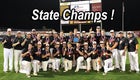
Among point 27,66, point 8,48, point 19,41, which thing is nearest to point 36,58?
point 27,66

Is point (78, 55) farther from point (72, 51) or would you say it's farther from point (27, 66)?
point (27, 66)

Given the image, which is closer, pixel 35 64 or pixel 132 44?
pixel 35 64

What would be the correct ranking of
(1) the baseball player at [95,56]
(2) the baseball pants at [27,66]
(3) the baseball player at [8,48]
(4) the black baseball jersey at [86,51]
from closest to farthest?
(2) the baseball pants at [27,66] → (3) the baseball player at [8,48] → (1) the baseball player at [95,56] → (4) the black baseball jersey at [86,51]

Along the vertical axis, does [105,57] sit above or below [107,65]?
above

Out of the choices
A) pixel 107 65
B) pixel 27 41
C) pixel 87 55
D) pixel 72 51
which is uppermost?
pixel 27 41

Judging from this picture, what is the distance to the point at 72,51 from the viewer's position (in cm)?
1747

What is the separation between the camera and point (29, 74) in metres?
16.0

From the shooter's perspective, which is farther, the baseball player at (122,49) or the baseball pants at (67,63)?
the baseball pants at (67,63)

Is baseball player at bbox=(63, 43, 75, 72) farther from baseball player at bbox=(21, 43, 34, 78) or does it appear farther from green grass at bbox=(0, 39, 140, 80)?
baseball player at bbox=(21, 43, 34, 78)

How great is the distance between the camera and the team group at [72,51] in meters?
16.7

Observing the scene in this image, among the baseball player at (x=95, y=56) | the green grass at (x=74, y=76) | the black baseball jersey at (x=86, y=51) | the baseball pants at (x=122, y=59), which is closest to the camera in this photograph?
the green grass at (x=74, y=76)

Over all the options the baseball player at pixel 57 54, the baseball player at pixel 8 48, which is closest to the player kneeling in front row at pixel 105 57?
the baseball player at pixel 57 54

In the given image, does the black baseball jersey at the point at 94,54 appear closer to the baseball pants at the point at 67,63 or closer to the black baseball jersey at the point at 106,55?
the black baseball jersey at the point at 106,55

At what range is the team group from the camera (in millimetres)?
16734
